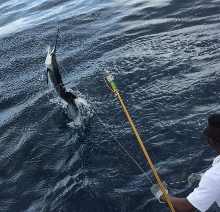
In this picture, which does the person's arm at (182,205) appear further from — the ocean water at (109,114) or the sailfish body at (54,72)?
the sailfish body at (54,72)

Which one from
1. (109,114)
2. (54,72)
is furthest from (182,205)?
(54,72)

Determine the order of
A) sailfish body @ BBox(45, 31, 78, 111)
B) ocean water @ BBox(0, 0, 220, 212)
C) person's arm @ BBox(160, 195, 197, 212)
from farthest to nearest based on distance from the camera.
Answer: sailfish body @ BBox(45, 31, 78, 111) → ocean water @ BBox(0, 0, 220, 212) → person's arm @ BBox(160, 195, 197, 212)

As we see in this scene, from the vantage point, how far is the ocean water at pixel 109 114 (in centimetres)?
352

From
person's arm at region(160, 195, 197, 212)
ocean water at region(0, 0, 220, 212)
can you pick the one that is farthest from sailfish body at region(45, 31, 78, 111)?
person's arm at region(160, 195, 197, 212)

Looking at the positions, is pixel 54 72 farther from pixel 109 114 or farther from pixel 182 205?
pixel 182 205

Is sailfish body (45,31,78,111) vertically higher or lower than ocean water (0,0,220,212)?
higher

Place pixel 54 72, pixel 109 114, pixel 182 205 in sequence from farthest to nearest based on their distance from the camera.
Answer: pixel 109 114, pixel 54 72, pixel 182 205

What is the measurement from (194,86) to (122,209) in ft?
11.1

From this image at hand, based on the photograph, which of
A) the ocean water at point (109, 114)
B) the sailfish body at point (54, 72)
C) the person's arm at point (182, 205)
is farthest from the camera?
the sailfish body at point (54, 72)

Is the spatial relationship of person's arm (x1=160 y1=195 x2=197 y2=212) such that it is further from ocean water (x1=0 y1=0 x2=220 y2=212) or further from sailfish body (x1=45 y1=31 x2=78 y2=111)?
sailfish body (x1=45 y1=31 x2=78 y2=111)

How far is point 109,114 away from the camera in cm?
495

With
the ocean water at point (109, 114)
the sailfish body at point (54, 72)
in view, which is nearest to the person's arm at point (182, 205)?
the ocean water at point (109, 114)

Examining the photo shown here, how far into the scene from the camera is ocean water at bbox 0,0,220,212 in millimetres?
3516

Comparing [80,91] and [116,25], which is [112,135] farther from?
[116,25]
